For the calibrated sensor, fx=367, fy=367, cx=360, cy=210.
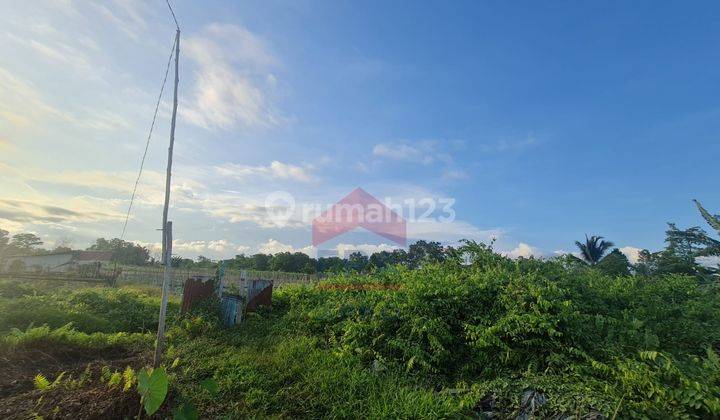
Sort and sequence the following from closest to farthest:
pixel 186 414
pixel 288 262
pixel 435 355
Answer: pixel 186 414 < pixel 435 355 < pixel 288 262

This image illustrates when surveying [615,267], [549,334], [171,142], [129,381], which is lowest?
[129,381]

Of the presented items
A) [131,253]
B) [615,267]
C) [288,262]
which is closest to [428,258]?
[615,267]

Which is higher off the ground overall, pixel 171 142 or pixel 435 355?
pixel 171 142

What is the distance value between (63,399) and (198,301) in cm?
503

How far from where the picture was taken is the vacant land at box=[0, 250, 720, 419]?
11.2ft

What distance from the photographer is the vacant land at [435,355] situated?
3424 millimetres

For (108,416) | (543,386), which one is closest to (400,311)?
(543,386)

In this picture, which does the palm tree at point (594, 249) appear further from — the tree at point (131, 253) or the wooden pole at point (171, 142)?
the tree at point (131, 253)

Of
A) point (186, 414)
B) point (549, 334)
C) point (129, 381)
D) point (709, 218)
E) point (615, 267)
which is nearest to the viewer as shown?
point (186, 414)

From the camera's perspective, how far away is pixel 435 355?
4.55 m

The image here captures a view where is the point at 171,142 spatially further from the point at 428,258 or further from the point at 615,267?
the point at 615,267

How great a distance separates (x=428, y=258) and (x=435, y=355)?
13.9ft

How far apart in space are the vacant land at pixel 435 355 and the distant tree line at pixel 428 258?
131cm

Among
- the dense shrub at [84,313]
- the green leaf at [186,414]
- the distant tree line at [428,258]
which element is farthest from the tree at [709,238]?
the dense shrub at [84,313]
